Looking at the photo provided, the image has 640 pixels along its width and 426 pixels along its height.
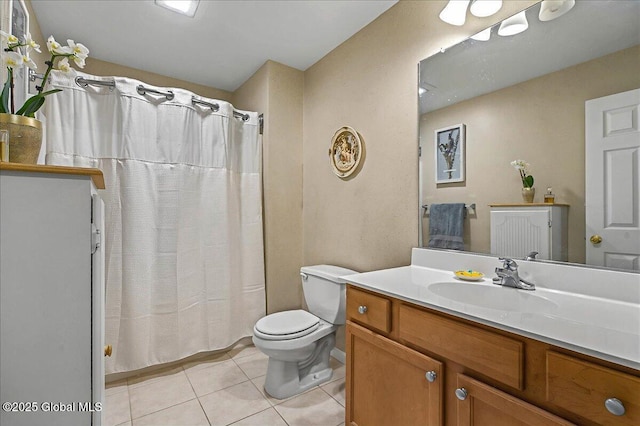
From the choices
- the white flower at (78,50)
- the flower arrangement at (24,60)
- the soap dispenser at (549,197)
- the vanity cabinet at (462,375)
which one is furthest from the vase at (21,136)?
the soap dispenser at (549,197)

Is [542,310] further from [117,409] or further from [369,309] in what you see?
[117,409]

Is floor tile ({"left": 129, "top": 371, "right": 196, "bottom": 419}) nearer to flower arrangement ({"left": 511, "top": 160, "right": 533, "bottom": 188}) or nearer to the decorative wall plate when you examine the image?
the decorative wall plate

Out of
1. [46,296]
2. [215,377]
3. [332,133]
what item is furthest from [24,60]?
[215,377]

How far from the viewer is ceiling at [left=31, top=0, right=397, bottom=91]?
6.26 ft

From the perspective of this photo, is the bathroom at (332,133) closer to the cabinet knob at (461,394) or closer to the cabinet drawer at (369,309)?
the cabinet drawer at (369,309)

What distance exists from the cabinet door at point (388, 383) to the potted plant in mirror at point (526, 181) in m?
0.82

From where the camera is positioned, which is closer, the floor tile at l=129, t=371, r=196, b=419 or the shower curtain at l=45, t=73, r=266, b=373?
the floor tile at l=129, t=371, r=196, b=419

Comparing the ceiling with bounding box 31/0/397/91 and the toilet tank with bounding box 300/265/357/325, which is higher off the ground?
the ceiling with bounding box 31/0/397/91

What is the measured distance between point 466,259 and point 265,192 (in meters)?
1.68

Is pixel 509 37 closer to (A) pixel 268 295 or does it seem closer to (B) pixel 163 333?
(A) pixel 268 295

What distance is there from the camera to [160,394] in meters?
1.91

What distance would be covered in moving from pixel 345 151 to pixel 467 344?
158cm

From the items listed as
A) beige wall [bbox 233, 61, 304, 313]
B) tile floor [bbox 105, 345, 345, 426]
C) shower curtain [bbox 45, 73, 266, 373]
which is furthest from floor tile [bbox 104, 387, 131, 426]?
beige wall [bbox 233, 61, 304, 313]

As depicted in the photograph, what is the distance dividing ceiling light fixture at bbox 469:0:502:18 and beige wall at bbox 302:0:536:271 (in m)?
0.03
